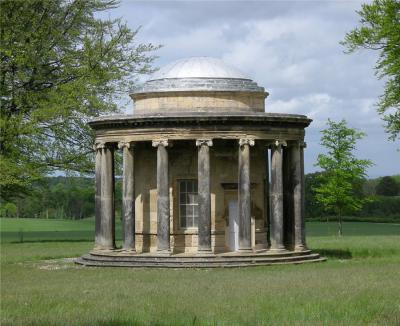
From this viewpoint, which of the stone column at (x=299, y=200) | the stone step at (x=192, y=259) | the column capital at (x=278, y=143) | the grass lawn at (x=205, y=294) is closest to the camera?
the grass lawn at (x=205, y=294)

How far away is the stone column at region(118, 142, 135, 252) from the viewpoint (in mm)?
28953

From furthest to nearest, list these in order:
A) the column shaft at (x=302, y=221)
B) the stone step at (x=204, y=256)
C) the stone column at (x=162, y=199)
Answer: the column shaft at (x=302, y=221) < the stone column at (x=162, y=199) < the stone step at (x=204, y=256)

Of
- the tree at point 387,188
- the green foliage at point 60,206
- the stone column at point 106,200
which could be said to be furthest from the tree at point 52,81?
the tree at point 387,188

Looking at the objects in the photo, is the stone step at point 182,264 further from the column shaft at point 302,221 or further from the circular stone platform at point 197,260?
the column shaft at point 302,221

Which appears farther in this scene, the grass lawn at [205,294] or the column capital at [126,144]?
the column capital at [126,144]

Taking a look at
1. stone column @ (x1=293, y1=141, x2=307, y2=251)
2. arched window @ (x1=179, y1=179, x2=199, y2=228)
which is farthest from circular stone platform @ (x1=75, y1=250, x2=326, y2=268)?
arched window @ (x1=179, y1=179, x2=199, y2=228)

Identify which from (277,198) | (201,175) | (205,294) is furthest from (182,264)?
(205,294)

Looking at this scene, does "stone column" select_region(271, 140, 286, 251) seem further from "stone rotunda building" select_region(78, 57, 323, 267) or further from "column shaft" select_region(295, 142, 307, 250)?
"column shaft" select_region(295, 142, 307, 250)

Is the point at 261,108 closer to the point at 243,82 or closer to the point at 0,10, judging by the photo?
the point at 243,82

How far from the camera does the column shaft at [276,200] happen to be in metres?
29.0

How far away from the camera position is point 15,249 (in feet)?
129

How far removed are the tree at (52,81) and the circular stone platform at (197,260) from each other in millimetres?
11772

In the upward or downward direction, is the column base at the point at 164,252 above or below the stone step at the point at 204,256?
above

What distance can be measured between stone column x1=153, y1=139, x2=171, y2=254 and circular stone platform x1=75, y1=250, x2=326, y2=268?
45 cm
